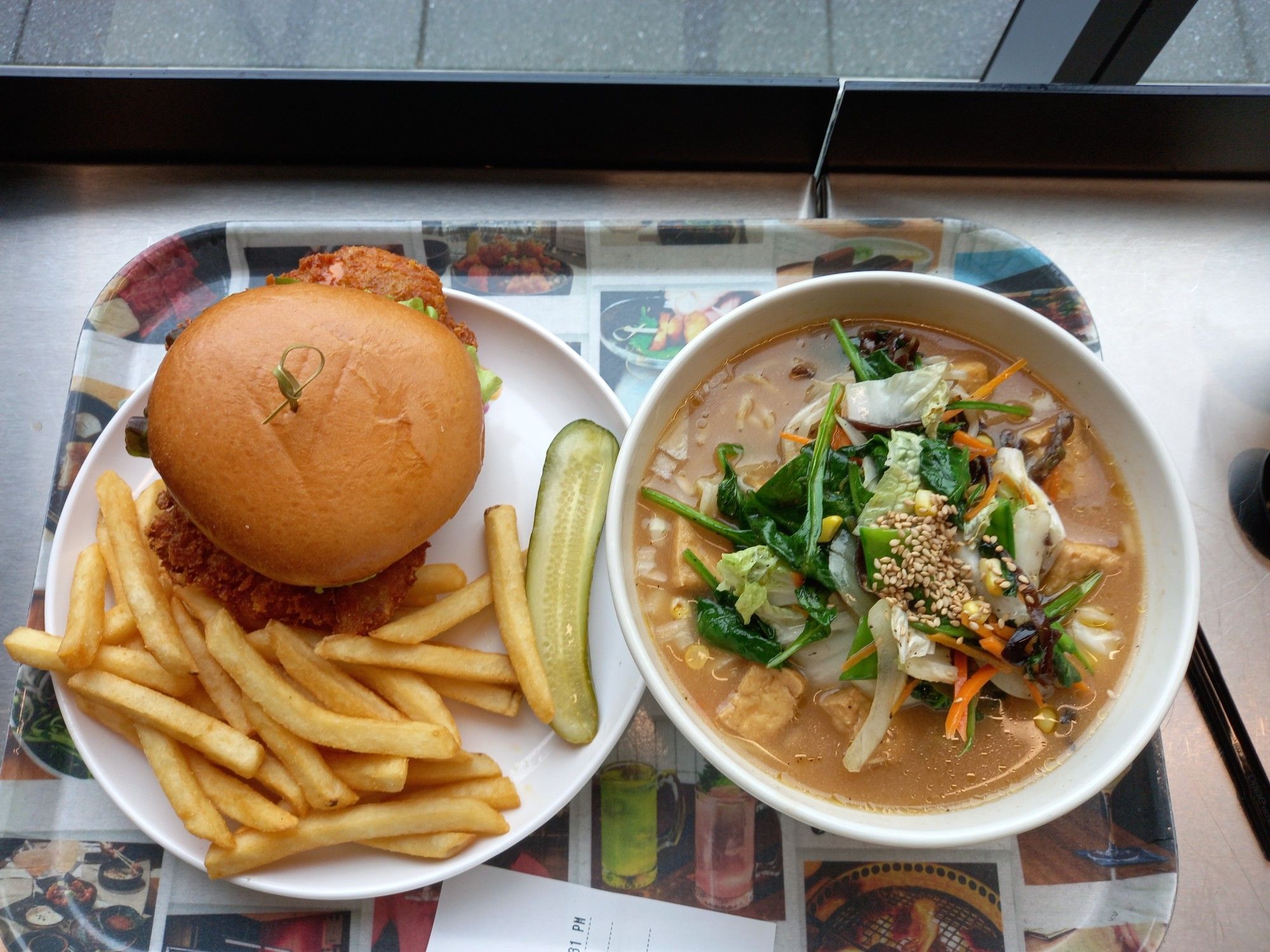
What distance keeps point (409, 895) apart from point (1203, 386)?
2.51 m

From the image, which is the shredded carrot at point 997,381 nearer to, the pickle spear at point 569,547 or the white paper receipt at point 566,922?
the pickle spear at point 569,547

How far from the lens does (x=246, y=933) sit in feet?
6.52

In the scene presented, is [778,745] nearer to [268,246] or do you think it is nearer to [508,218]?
[508,218]

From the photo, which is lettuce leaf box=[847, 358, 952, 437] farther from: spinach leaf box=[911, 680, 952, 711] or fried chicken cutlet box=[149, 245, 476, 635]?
fried chicken cutlet box=[149, 245, 476, 635]

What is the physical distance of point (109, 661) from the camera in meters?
1.92

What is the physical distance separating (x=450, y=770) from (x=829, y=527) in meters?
1.03

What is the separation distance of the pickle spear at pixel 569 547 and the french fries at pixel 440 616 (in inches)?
4.3

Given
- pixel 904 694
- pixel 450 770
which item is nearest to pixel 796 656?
pixel 904 694

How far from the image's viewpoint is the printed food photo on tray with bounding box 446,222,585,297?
2326 mm

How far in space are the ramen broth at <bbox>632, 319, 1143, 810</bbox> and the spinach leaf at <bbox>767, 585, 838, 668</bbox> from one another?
8cm

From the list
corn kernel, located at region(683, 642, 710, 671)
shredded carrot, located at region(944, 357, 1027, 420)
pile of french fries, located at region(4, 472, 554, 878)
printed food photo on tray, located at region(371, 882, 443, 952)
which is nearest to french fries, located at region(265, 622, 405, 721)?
pile of french fries, located at region(4, 472, 554, 878)

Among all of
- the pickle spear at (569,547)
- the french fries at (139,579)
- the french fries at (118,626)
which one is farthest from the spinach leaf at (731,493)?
the french fries at (118,626)

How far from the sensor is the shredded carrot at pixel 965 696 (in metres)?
1.54

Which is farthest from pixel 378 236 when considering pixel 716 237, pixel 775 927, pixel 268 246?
pixel 775 927
